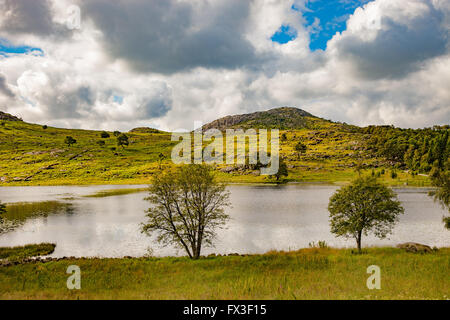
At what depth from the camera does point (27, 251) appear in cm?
4109

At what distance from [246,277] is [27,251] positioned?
35008 millimetres

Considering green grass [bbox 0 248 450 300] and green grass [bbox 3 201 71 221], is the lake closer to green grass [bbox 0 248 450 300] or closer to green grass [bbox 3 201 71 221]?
green grass [bbox 3 201 71 221]

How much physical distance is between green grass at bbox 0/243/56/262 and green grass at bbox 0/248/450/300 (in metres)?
8.35

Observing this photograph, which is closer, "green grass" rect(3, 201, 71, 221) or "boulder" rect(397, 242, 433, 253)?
"boulder" rect(397, 242, 433, 253)

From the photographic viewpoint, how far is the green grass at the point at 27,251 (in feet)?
128

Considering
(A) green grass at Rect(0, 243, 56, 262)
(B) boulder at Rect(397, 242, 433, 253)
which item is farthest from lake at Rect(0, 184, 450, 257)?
(B) boulder at Rect(397, 242, 433, 253)

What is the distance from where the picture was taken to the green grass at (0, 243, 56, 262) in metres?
39.0

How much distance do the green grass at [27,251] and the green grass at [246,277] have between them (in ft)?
27.4

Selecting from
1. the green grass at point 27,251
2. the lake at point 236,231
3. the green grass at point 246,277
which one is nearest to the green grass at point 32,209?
the lake at point 236,231

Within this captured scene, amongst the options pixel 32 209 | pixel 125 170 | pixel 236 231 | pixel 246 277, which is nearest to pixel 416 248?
pixel 246 277

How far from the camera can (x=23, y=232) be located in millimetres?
52656

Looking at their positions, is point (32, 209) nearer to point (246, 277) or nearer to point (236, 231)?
point (236, 231)

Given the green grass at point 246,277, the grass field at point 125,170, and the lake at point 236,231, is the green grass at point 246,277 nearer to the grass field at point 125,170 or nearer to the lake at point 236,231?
the lake at point 236,231

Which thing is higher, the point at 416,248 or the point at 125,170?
the point at 125,170
